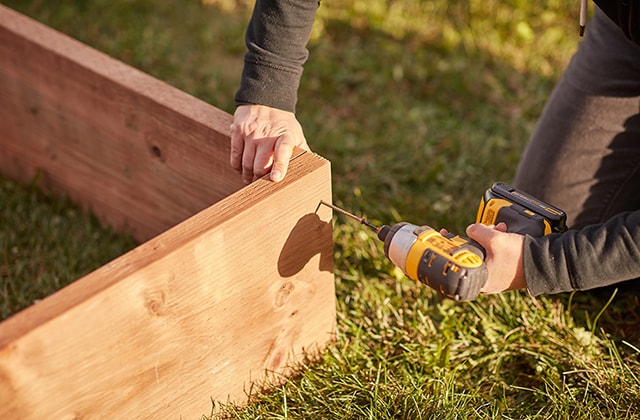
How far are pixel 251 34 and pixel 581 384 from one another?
121 centimetres

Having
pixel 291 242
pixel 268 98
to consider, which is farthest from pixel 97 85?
pixel 291 242

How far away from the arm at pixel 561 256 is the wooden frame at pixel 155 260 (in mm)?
393

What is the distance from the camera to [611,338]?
2.16m

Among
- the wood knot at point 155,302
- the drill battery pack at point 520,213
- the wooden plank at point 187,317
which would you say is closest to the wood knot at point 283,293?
the wooden plank at point 187,317

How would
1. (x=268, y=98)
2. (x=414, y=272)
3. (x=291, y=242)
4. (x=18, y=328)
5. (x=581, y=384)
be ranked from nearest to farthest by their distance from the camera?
1. (x=18, y=328)
2. (x=414, y=272)
3. (x=291, y=242)
4. (x=268, y=98)
5. (x=581, y=384)

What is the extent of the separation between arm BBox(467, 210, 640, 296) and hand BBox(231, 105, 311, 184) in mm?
463

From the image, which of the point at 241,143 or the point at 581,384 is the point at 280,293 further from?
the point at 581,384

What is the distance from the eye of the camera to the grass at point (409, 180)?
1953mm

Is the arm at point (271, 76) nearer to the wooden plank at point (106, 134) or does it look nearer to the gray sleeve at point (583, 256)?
the wooden plank at point (106, 134)

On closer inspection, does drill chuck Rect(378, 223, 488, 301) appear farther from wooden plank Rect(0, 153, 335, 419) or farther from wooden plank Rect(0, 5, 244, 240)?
wooden plank Rect(0, 5, 244, 240)

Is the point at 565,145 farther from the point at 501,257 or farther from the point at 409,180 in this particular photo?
the point at 501,257

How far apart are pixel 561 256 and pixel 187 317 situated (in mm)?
799

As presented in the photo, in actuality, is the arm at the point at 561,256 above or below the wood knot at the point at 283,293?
above

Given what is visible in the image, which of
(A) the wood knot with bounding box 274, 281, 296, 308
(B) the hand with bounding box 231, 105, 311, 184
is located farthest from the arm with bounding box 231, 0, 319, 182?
(A) the wood knot with bounding box 274, 281, 296, 308
